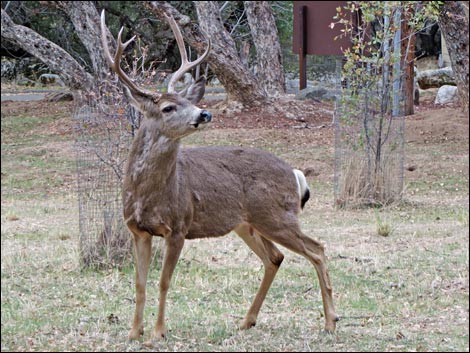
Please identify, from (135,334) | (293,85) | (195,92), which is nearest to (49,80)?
(293,85)

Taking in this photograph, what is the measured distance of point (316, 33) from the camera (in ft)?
53.6

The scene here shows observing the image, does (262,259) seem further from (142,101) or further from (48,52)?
(48,52)

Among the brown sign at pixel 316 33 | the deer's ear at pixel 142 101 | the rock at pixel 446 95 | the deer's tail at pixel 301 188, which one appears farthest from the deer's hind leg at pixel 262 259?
the rock at pixel 446 95

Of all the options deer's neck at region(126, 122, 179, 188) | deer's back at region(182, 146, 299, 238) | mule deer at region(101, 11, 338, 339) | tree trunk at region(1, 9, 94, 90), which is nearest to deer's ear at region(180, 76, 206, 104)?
mule deer at region(101, 11, 338, 339)

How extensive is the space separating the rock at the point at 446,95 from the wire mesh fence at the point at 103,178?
13737mm

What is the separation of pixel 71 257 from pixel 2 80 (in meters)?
19.6

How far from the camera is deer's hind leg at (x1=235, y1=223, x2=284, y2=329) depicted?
692cm

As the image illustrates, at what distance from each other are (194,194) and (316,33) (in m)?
10.1

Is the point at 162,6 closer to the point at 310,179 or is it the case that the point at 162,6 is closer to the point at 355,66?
the point at 310,179

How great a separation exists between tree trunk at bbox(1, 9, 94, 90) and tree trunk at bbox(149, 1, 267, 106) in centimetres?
191

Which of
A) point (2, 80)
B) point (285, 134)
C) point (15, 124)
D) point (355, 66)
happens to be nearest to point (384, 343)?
point (355, 66)

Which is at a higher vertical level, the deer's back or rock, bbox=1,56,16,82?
the deer's back

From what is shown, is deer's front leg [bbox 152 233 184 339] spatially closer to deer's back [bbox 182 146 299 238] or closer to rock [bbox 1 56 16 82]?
deer's back [bbox 182 146 299 238]

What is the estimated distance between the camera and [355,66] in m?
12.7
